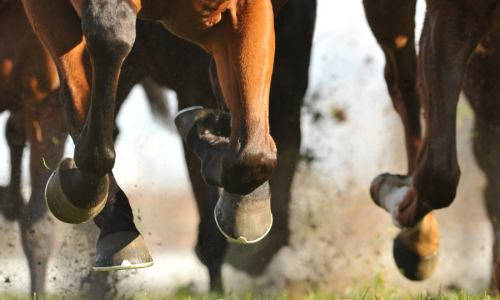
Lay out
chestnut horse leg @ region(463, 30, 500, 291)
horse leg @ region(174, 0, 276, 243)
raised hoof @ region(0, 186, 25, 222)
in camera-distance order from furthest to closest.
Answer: chestnut horse leg @ region(463, 30, 500, 291) → raised hoof @ region(0, 186, 25, 222) → horse leg @ region(174, 0, 276, 243)

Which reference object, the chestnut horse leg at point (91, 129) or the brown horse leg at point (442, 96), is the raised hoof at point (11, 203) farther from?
the brown horse leg at point (442, 96)

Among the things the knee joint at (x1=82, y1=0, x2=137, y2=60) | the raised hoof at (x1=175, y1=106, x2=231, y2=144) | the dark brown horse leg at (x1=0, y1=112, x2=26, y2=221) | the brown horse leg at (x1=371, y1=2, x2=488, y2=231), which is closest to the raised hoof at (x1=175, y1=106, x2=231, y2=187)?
the raised hoof at (x1=175, y1=106, x2=231, y2=144)

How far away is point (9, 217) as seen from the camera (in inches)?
118

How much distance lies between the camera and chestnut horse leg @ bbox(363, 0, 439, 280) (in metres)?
2.57

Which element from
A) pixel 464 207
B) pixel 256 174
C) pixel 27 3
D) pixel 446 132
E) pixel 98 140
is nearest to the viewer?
pixel 98 140

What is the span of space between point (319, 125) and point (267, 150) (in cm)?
155

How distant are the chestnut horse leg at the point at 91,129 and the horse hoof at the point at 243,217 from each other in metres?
0.34

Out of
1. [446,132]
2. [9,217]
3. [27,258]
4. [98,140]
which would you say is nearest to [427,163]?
[446,132]

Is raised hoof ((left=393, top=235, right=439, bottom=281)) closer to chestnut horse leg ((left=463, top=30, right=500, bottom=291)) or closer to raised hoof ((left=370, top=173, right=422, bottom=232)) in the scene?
raised hoof ((left=370, top=173, right=422, bottom=232))

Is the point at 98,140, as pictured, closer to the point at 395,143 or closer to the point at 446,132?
the point at 446,132

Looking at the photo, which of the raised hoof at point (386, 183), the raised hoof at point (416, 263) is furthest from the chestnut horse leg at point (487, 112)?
the raised hoof at point (386, 183)

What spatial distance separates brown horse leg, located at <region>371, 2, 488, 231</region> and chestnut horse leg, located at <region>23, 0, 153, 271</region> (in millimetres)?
1106

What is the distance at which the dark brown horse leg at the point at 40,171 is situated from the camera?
2.85 meters

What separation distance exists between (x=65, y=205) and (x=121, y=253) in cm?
25
